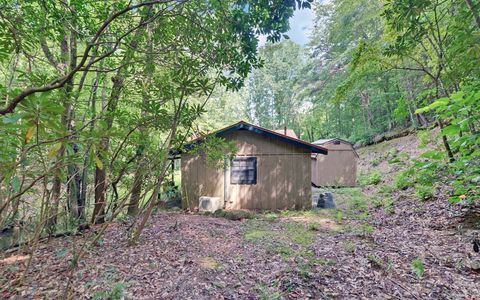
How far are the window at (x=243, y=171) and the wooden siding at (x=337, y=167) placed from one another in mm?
6525

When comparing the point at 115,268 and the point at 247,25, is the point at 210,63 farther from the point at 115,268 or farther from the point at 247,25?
the point at 115,268

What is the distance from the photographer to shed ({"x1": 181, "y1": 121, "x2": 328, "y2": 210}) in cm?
904

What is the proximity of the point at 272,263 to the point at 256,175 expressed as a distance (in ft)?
17.6

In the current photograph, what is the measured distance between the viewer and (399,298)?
2834 millimetres

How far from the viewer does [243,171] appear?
918cm

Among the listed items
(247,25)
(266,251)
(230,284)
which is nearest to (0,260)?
(230,284)

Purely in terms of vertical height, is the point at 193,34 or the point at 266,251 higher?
the point at 193,34

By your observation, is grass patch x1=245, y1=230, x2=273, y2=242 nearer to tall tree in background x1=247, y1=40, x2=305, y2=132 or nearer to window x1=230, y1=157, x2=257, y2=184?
window x1=230, y1=157, x2=257, y2=184

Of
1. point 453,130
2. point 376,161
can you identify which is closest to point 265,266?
point 453,130

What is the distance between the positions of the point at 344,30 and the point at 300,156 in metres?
11.5

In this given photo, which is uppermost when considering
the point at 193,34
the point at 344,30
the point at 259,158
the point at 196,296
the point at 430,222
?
the point at 344,30

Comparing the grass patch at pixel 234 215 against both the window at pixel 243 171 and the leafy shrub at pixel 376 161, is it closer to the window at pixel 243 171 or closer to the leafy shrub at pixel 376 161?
the window at pixel 243 171

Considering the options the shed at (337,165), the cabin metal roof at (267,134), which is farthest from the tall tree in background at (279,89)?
the cabin metal roof at (267,134)

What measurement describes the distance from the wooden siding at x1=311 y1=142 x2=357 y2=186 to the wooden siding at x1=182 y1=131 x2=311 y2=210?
18.9 ft
